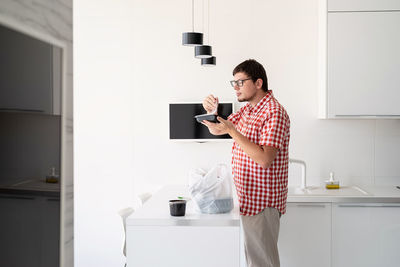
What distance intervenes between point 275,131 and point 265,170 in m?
0.22

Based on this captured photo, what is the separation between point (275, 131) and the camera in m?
2.29

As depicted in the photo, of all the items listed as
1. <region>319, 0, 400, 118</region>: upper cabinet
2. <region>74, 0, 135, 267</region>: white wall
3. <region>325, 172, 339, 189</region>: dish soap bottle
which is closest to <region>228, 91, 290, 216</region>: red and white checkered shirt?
<region>319, 0, 400, 118</region>: upper cabinet

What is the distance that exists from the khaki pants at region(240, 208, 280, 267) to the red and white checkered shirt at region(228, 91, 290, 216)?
0.13 ft

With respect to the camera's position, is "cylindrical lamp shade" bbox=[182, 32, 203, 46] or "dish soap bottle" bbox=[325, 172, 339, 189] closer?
"cylindrical lamp shade" bbox=[182, 32, 203, 46]

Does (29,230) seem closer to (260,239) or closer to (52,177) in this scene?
(52,177)

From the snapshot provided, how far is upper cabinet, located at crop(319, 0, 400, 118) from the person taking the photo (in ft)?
10.8

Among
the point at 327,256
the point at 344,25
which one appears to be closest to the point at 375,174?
the point at 327,256

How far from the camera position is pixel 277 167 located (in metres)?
2.38

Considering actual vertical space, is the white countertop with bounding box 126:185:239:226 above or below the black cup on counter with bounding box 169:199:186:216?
below

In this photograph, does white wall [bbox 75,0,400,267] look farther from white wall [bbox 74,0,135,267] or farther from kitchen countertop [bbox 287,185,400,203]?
kitchen countertop [bbox 287,185,400,203]

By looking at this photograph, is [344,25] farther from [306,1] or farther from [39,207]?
[39,207]

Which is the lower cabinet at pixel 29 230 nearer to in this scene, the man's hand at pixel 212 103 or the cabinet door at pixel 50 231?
the cabinet door at pixel 50 231

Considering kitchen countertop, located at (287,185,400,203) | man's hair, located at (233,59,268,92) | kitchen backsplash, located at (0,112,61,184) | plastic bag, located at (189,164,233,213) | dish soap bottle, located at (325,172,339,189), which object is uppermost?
man's hair, located at (233,59,268,92)

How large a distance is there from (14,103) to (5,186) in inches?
3.3
